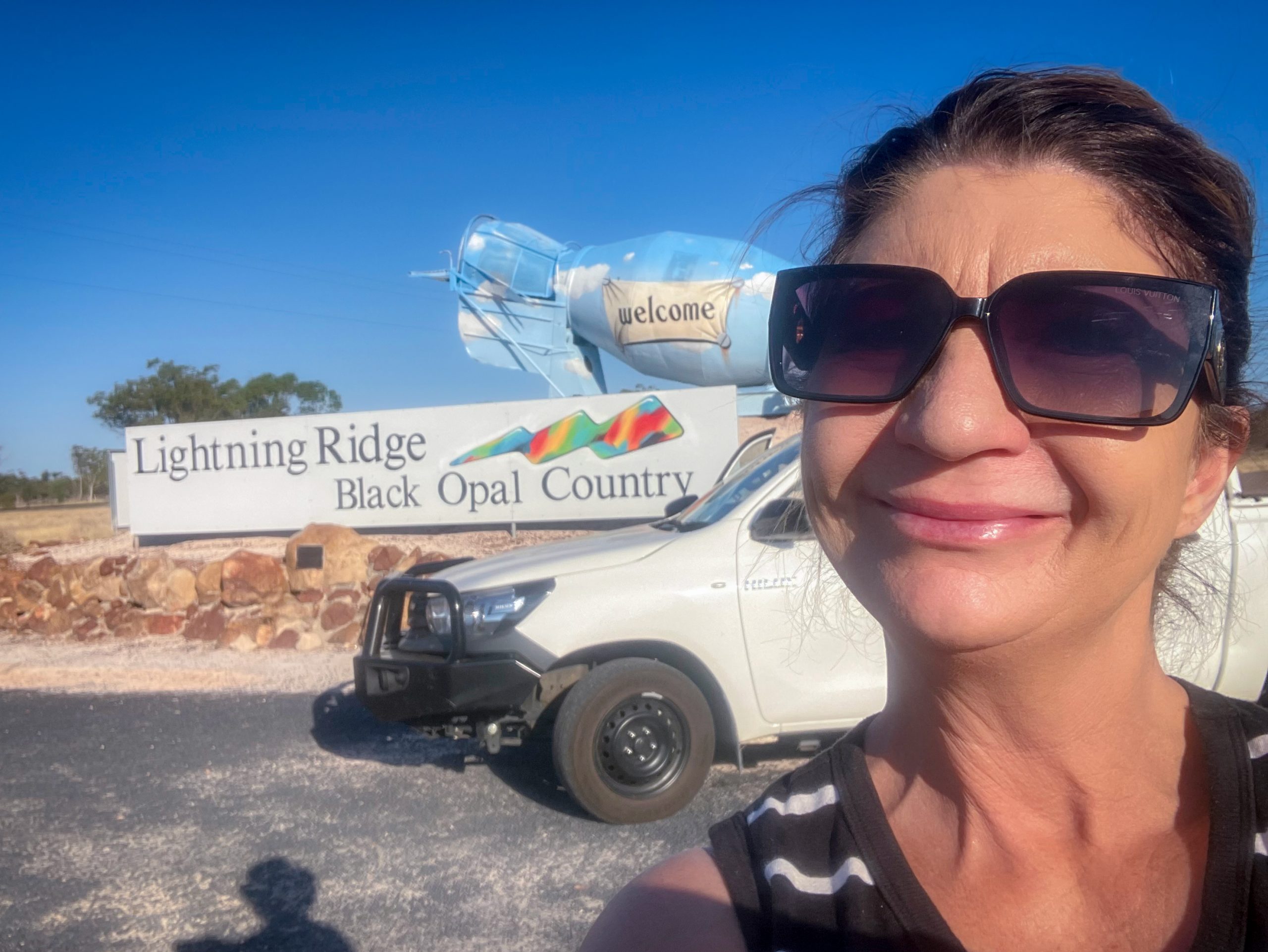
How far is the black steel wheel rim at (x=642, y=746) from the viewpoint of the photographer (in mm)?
4648

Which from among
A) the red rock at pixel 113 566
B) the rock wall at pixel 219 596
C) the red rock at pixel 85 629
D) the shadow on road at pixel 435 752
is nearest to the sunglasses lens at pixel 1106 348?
the shadow on road at pixel 435 752

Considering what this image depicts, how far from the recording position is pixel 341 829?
472cm

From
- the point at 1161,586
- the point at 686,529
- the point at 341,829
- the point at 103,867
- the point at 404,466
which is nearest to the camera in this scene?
the point at 1161,586

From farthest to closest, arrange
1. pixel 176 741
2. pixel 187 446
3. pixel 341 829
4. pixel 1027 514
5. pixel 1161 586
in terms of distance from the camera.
A: pixel 187 446
pixel 176 741
pixel 341 829
pixel 1161 586
pixel 1027 514

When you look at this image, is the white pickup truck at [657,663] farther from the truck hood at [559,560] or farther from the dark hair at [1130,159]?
the dark hair at [1130,159]

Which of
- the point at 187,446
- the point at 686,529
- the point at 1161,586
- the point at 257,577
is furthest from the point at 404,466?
the point at 1161,586

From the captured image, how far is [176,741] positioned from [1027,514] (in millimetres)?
6600

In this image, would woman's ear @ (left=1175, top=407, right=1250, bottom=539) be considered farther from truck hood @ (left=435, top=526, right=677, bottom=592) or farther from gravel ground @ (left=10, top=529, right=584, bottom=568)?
gravel ground @ (left=10, top=529, right=584, bottom=568)

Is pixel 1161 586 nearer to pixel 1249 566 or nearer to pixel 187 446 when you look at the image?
pixel 1249 566

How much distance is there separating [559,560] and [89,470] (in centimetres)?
5671

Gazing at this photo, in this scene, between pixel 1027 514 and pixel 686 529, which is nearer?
pixel 1027 514

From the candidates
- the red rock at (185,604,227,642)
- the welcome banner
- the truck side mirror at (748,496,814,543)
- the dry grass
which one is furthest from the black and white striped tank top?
the dry grass

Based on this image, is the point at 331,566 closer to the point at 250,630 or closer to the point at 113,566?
the point at 250,630

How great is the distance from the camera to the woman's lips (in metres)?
1.04
